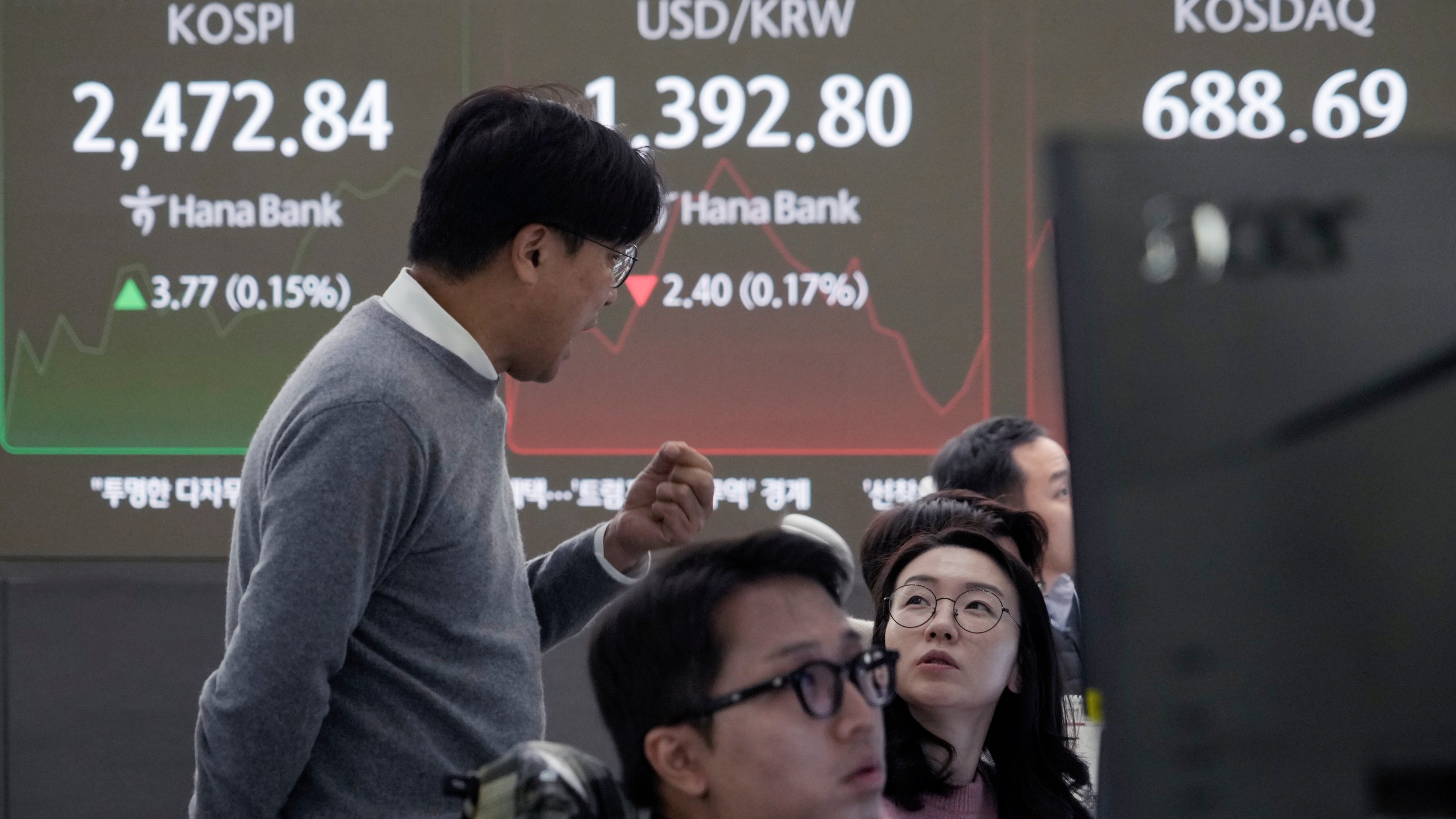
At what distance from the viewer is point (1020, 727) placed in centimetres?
165

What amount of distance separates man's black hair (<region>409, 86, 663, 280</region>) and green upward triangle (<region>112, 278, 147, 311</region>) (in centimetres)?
179

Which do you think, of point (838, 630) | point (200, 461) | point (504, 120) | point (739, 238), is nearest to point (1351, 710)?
point (838, 630)

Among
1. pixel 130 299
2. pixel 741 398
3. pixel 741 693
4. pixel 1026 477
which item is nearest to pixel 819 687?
pixel 741 693

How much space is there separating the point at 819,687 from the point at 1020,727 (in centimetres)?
67

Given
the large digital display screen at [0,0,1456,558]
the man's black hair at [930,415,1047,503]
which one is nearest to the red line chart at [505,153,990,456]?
the large digital display screen at [0,0,1456,558]

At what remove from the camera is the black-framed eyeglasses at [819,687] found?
1.05 m

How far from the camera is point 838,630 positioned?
3.61 ft

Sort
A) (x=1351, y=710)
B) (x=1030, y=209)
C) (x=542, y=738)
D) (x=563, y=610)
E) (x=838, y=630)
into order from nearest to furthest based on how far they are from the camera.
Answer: (x=1351, y=710), (x=838, y=630), (x=542, y=738), (x=563, y=610), (x=1030, y=209)

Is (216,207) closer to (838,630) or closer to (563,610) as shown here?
(563,610)

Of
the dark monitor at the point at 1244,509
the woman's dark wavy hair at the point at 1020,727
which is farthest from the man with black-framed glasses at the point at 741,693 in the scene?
the dark monitor at the point at 1244,509

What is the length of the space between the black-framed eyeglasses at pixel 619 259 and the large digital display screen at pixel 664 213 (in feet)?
4.55

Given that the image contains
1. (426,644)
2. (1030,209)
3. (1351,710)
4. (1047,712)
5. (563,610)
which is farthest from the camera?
(1030,209)

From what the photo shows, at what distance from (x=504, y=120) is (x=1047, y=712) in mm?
958

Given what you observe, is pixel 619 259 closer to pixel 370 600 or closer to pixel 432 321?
pixel 432 321
